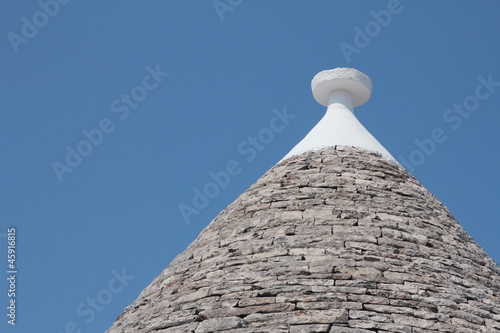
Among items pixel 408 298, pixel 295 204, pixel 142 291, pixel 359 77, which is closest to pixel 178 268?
pixel 142 291

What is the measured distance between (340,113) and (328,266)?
333 cm

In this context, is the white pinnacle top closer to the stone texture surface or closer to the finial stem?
the finial stem

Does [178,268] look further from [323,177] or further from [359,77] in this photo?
[359,77]

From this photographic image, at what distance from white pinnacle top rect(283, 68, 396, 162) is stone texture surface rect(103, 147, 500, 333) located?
0.46 m

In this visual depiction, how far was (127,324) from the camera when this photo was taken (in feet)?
21.7

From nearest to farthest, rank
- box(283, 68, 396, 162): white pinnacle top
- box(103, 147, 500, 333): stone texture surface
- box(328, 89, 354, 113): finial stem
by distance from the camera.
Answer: box(103, 147, 500, 333): stone texture surface < box(283, 68, 396, 162): white pinnacle top < box(328, 89, 354, 113): finial stem

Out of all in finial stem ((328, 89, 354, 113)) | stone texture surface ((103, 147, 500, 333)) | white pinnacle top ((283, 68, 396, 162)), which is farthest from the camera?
finial stem ((328, 89, 354, 113))

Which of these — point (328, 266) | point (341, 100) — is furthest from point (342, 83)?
point (328, 266)

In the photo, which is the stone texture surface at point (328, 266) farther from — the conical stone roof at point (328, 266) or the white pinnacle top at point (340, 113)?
the white pinnacle top at point (340, 113)

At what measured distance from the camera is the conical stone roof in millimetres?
5656

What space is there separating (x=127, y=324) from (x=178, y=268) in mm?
753

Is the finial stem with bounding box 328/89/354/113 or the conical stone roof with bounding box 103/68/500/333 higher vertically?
the finial stem with bounding box 328/89/354/113

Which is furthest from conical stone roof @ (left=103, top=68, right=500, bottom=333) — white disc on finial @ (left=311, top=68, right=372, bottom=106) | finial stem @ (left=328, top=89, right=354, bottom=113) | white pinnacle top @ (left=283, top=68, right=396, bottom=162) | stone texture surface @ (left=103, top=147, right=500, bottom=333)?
white disc on finial @ (left=311, top=68, right=372, bottom=106)

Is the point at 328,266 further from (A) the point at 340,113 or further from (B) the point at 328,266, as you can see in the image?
(A) the point at 340,113
